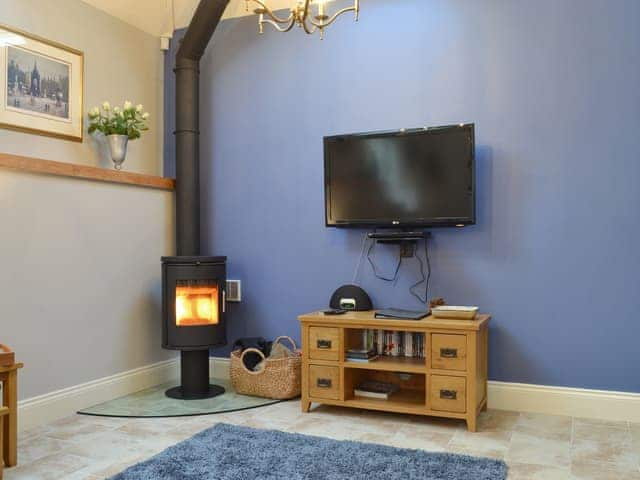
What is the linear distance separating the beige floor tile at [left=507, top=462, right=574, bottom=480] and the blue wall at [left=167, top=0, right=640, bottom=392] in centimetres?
93

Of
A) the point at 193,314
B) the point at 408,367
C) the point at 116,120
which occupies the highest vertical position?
the point at 116,120

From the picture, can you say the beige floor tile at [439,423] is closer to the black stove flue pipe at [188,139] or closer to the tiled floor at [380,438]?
the tiled floor at [380,438]

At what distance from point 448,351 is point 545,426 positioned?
2.10 feet

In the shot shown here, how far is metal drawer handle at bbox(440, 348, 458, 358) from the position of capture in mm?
3199

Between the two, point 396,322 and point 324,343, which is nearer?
point 396,322

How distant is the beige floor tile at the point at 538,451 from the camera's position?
2.71 m

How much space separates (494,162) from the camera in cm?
358

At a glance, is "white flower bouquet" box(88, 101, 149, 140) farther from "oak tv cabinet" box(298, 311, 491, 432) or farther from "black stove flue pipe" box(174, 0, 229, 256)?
"oak tv cabinet" box(298, 311, 491, 432)

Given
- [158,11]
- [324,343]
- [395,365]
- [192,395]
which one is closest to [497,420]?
[395,365]

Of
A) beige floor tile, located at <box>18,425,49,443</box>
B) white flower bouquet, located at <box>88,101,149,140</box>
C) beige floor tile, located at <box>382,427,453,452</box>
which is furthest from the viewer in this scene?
white flower bouquet, located at <box>88,101,149,140</box>

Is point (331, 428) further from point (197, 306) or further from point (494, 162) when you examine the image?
point (494, 162)

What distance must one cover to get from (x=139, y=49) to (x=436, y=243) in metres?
2.49

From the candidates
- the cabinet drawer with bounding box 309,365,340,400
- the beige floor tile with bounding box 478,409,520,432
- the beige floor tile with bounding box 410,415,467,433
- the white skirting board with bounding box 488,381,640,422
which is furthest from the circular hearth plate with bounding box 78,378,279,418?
the white skirting board with bounding box 488,381,640,422

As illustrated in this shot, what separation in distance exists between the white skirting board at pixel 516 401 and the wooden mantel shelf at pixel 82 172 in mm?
1202
